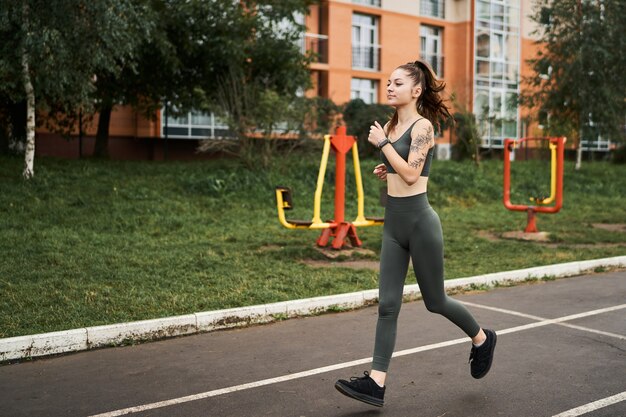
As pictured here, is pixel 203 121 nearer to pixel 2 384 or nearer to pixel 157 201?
pixel 157 201

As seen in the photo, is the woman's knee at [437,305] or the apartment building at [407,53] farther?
the apartment building at [407,53]

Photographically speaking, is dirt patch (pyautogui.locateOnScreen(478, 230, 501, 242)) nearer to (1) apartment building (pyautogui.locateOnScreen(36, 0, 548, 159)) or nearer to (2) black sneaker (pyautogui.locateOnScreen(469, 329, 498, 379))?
(2) black sneaker (pyautogui.locateOnScreen(469, 329, 498, 379))

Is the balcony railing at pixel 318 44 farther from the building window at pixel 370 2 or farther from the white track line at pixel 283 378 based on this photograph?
the white track line at pixel 283 378

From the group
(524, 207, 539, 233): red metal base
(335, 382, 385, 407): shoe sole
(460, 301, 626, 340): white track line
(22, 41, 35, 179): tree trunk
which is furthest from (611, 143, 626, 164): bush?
(335, 382, 385, 407): shoe sole

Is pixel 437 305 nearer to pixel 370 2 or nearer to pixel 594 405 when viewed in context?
pixel 594 405

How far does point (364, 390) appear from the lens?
4531 millimetres

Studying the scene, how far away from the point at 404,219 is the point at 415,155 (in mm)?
402

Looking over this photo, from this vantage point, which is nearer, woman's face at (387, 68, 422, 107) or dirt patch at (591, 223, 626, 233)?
woman's face at (387, 68, 422, 107)

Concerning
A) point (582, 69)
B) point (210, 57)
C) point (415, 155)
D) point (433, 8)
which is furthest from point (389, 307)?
point (433, 8)

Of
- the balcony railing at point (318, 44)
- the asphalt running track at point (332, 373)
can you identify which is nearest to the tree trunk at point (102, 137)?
the balcony railing at point (318, 44)

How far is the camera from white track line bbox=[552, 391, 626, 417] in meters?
4.53

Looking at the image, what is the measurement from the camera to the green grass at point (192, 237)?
7629 millimetres

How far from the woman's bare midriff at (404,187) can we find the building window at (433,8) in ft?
112

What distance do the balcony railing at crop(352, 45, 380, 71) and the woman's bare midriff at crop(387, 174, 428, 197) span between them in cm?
3010
